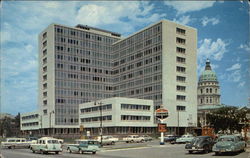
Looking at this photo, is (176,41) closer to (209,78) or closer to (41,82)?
(41,82)

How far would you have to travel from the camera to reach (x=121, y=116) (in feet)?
294

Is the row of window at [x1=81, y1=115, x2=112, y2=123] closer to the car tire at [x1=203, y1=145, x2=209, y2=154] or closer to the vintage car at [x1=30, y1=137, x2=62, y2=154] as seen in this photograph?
the vintage car at [x1=30, y1=137, x2=62, y2=154]

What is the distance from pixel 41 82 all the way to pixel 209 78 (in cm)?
11049

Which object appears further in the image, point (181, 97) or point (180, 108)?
point (181, 97)

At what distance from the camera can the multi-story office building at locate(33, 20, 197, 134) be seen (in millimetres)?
99125

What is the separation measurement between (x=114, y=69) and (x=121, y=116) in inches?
1585

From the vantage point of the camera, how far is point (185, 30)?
104m

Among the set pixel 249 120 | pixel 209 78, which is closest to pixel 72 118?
pixel 249 120

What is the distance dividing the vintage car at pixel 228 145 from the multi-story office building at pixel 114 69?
195 feet

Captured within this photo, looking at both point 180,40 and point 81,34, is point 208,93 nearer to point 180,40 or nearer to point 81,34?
point 180,40

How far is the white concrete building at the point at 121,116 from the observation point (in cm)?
8913

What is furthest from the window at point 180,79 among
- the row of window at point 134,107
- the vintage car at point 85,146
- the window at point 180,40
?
the vintage car at point 85,146

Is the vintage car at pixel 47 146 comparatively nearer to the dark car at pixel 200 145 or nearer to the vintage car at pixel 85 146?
the vintage car at pixel 85 146

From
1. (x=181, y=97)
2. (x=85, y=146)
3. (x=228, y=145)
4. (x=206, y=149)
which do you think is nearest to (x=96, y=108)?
(x=181, y=97)
